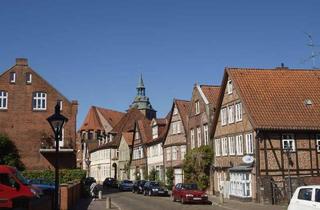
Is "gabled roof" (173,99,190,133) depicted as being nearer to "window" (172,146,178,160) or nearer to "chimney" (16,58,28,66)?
"window" (172,146,178,160)

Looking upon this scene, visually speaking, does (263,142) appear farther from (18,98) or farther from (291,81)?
(18,98)

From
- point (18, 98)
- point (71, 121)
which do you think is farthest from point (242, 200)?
point (18, 98)

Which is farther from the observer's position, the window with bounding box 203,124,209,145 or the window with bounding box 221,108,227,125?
the window with bounding box 203,124,209,145

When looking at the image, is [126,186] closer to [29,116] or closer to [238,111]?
[29,116]

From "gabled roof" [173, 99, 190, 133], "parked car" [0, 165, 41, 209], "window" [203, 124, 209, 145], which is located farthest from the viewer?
"gabled roof" [173, 99, 190, 133]

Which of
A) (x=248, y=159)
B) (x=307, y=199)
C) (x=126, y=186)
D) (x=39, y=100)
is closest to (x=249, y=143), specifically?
(x=248, y=159)

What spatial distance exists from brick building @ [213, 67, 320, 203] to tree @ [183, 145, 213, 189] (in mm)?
2491

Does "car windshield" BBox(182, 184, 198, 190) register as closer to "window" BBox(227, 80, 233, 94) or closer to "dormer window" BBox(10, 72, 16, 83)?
"window" BBox(227, 80, 233, 94)

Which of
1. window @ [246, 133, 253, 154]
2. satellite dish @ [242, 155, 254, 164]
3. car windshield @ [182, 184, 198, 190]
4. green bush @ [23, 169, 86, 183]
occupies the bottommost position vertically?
car windshield @ [182, 184, 198, 190]

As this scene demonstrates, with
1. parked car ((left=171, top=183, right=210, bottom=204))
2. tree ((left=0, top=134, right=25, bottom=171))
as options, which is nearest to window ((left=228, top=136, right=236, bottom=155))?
parked car ((left=171, top=183, right=210, bottom=204))

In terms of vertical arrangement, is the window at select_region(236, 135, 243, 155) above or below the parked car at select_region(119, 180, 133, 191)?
above

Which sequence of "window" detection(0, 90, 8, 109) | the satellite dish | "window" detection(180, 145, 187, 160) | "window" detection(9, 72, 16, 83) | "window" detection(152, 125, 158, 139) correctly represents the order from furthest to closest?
"window" detection(152, 125, 158, 139) → "window" detection(9, 72, 16, 83) → "window" detection(0, 90, 8, 109) → "window" detection(180, 145, 187, 160) → the satellite dish

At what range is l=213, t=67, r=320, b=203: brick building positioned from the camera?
33.5 metres

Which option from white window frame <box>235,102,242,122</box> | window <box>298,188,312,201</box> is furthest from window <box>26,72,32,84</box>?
window <box>298,188,312,201</box>
